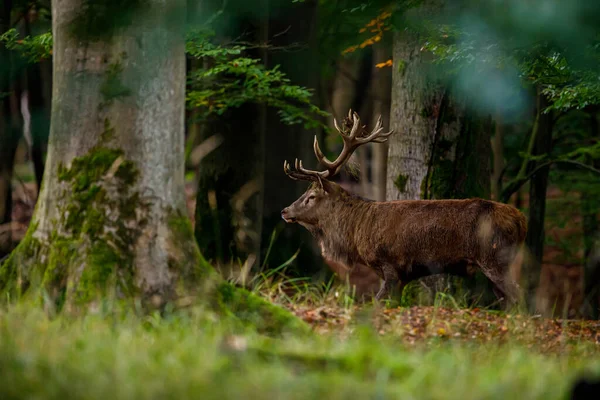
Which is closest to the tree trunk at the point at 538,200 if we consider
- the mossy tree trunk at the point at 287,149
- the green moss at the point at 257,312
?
the mossy tree trunk at the point at 287,149

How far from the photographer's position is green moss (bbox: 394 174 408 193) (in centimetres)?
1105

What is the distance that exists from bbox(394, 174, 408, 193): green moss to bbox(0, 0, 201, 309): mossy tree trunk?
4516 mm

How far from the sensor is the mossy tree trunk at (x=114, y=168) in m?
6.75

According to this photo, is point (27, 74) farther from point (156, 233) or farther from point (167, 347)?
point (167, 347)

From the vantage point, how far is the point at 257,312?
6805 millimetres

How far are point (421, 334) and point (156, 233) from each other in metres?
2.37

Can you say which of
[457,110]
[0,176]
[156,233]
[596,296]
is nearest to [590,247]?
[596,296]

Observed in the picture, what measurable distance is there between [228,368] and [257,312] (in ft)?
6.85

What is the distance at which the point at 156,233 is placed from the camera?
6852mm

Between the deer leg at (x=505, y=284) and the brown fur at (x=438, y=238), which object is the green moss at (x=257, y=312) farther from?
the deer leg at (x=505, y=284)

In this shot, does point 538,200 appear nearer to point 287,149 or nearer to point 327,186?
point 287,149

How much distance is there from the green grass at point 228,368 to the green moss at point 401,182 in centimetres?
526

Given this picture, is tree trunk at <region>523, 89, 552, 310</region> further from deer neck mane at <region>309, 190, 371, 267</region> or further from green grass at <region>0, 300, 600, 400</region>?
green grass at <region>0, 300, 600, 400</region>

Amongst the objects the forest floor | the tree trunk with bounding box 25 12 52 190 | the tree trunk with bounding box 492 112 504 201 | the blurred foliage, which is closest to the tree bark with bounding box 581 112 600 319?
Answer: the tree trunk with bounding box 492 112 504 201
